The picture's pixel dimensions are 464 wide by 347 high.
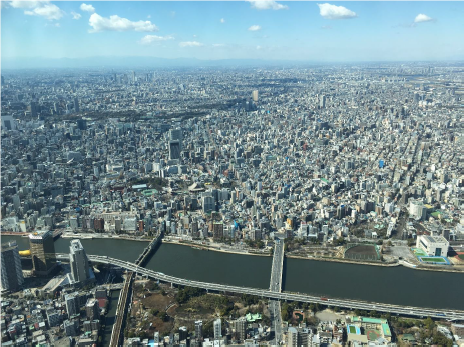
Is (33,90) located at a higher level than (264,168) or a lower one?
higher

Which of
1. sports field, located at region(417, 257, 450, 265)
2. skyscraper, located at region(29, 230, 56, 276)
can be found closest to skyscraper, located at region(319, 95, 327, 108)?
sports field, located at region(417, 257, 450, 265)

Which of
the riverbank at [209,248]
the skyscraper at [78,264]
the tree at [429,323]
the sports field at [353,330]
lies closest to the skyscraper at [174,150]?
the riverbank at [209,248]

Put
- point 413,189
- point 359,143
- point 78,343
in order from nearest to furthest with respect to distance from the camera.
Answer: point 78,343 < point 413,189 < point 359,143

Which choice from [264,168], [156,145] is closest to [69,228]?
[264,168]

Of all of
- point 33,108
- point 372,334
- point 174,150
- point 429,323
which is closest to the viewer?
point 372,334

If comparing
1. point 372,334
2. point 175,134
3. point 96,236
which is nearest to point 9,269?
point 96,236

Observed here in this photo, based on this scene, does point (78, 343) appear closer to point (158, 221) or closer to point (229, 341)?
point (229, 341)

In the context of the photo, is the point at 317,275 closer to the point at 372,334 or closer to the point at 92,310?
the point at 372,334

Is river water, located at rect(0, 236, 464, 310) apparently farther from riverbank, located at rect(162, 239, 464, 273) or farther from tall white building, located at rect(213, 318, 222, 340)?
tall white building, located at rect(213, 318, 222, 340)
